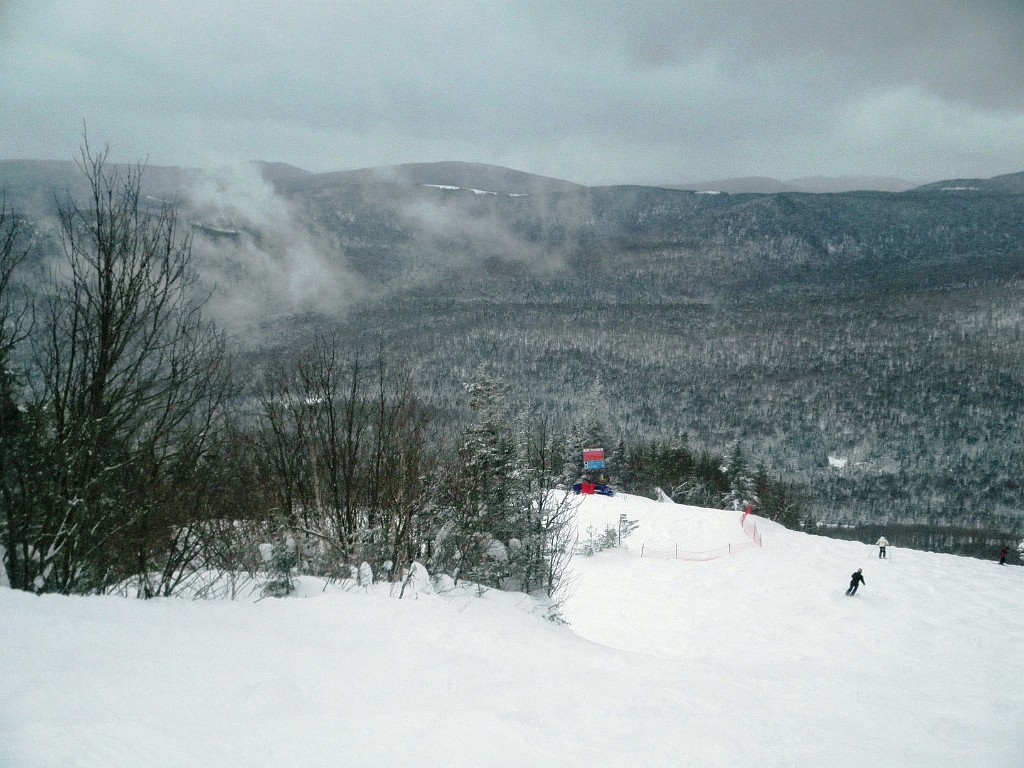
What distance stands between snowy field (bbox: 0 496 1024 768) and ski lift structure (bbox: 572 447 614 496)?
3135 centimetres

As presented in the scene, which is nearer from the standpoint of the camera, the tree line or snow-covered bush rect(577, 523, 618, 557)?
the tree line

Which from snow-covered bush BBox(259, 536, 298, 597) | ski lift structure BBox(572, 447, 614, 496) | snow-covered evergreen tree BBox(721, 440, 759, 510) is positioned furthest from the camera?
snow-covered evergreen tree BBox(721, 440, 759, 510)

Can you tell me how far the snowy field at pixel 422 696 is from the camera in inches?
126

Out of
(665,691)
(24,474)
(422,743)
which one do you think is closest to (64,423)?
(24,474)

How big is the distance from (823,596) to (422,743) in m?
18.7

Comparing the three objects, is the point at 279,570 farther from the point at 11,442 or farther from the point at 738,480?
the point at 738,480

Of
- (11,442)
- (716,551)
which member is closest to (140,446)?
(11,442)

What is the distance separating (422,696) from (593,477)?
55.2 m

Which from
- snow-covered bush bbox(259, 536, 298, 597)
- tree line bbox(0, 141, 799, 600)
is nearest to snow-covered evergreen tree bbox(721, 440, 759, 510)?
tree line bbox(0, 141, 799, 600)

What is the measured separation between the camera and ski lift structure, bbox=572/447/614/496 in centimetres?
4337

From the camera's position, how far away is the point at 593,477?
58562 mm

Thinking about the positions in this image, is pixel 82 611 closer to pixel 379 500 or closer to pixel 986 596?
pixel 379 500

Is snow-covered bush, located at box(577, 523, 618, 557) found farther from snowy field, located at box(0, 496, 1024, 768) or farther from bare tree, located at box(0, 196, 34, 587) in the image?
bare tree, located at box(0, 196, 34, 587)

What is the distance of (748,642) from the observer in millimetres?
14789
